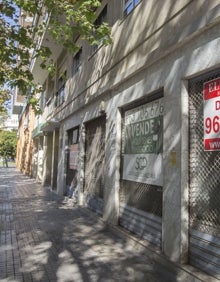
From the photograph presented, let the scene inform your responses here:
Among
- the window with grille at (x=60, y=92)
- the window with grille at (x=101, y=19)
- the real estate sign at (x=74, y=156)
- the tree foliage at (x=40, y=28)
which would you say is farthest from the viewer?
the window with grille at (x=60, y=92)

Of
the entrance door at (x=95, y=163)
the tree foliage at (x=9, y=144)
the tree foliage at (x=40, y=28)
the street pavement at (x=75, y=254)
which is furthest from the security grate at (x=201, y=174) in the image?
the tree foliage at (x=9, y=144)

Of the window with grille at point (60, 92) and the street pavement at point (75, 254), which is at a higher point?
the window with grille at point (60, 92)

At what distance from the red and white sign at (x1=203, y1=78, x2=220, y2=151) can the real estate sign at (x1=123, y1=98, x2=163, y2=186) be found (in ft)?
4.43

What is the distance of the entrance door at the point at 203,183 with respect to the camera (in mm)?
4613

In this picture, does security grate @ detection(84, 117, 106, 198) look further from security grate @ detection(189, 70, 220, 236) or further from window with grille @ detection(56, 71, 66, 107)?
window with grille @ detection(56, 71, 66, 107)

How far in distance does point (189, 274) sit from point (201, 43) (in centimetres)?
311

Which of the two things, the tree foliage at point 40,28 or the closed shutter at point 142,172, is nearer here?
the closed shutter at point 142,172

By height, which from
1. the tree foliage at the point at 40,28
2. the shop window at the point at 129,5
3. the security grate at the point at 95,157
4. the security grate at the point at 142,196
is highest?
the shop window at the point at 129,5

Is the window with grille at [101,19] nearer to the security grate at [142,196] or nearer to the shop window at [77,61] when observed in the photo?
the shop window at [77,61]

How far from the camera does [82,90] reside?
11797 mm

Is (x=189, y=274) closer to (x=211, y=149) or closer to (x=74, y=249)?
(x=211, y=149)

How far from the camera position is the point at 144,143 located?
686 cm

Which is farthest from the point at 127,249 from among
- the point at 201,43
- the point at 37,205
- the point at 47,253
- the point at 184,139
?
the point at 37,205

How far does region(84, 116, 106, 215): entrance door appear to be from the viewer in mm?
9602
